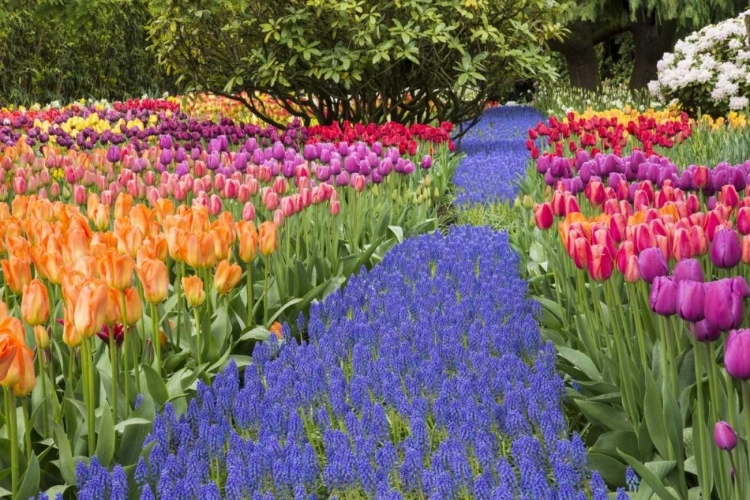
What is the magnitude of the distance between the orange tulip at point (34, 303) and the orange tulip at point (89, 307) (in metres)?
0.12

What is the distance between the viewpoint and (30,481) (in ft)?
6.62

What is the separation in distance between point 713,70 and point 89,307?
35.7ft

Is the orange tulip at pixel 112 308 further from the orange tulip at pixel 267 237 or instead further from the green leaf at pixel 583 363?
the green leaf at pixel 583 363

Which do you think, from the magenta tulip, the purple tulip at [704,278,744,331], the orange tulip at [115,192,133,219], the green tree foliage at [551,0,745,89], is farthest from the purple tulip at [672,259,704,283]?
the green tree foliage at [551,0,745,89]

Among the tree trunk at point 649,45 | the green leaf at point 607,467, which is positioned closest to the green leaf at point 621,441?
the green leaf at point 607,467

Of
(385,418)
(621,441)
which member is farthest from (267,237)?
(621,441)

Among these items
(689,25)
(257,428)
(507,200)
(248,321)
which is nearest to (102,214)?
(248,321)

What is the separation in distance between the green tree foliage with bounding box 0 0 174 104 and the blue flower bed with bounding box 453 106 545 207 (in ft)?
22.7

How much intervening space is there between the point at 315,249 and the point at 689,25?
1592cm

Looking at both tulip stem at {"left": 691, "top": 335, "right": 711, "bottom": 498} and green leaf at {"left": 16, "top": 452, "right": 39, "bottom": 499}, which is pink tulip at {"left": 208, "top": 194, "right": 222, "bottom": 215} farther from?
tulip stem at {"left": 691, "top": 335, "right": 711, "bottom": 498}

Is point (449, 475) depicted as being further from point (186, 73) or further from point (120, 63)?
point (120, 63)

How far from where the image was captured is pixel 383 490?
1.99 m

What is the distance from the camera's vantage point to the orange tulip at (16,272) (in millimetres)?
2506

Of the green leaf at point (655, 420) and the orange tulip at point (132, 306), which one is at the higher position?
the orange tulip at point (132, 306)
